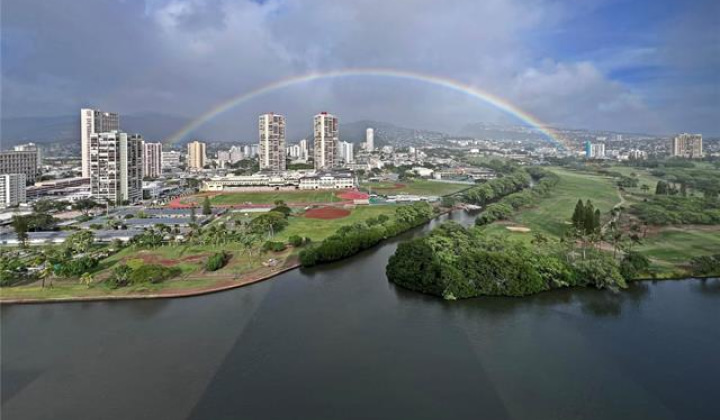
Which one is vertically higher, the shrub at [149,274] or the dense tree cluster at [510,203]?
the dense tree cluster at [510,203]

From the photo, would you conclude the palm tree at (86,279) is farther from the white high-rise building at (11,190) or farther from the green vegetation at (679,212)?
the green vegetation at (679,212)

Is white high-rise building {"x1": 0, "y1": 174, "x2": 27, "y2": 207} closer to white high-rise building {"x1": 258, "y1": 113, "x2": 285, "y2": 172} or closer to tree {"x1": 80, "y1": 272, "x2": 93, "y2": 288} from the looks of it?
tree {"x1": 80, "y1": 272, "x2": 93, "y2": 288}

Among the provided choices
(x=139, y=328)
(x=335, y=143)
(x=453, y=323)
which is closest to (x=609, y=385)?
(x=453, y=323)

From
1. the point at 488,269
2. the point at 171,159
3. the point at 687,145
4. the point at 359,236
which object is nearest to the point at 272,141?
the point at 171,159

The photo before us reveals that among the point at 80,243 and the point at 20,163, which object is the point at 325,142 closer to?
the point at 20,163

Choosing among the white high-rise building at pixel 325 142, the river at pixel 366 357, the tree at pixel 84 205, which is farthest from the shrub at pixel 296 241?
the white high-rise building at pixel 325 142

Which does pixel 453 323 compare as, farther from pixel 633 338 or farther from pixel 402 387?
pixel 633 338

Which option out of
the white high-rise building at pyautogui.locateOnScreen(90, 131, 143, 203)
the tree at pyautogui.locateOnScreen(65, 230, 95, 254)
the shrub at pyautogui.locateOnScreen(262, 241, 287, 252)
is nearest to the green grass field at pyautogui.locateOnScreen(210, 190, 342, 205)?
the white high-rise building at pyautogui.locateOnScreen(90, 131, 143, 203)
